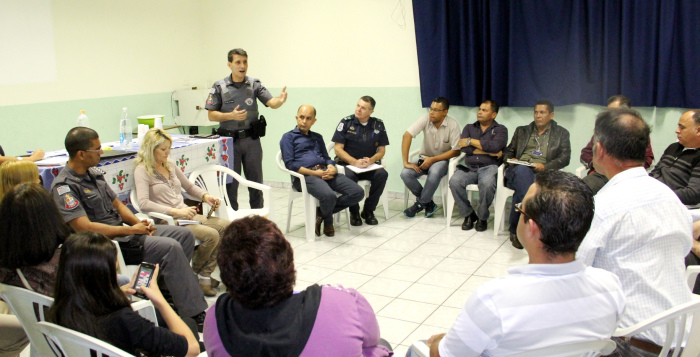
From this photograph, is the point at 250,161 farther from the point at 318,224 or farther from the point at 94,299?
the point at 94,299

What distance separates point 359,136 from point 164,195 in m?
2.11

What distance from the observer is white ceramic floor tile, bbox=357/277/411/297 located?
3.77 metres

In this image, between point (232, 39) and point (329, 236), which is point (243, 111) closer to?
point (329, 236)

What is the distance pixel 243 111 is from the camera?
16.1 feet

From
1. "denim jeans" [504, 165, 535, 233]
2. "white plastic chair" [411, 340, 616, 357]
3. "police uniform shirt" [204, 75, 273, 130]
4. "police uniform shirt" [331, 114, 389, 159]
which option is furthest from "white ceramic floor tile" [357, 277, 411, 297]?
"white plastic chair" [411, 340, 616, 357]

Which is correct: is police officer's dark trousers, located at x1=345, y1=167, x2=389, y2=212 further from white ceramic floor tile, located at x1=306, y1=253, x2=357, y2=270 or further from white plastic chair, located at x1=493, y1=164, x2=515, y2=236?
white plastic chair, located at x1=493, y1=164, x2=515, y2=236

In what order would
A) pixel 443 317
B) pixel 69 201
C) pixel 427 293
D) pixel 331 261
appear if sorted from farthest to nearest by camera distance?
1. pixel 331 261
2. pixel 427 293
3. pixel 443 317
4. pixel 69 201

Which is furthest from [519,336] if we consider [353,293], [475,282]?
[475,282]

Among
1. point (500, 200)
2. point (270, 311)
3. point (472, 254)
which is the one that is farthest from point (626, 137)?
point (500, 200)

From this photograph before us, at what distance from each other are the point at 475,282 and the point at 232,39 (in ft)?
14.0

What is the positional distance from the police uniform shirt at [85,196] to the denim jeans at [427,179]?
280cm

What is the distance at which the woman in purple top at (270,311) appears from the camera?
4.94ft

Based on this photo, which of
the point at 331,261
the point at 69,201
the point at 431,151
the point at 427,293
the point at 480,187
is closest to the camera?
the point at 69,201

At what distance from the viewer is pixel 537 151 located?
4934mm
